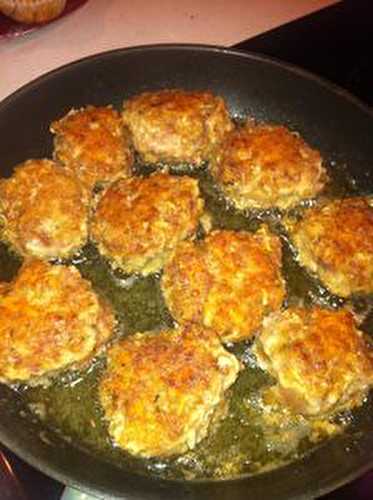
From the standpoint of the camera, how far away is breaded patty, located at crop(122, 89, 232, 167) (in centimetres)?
243

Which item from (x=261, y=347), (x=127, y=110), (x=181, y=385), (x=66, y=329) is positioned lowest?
(x=261, y=347)

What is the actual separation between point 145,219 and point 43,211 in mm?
346

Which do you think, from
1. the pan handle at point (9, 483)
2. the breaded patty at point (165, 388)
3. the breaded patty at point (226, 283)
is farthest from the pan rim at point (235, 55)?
the pan handle at point (9, 483)

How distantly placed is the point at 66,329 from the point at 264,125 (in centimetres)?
115

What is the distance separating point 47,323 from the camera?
1.98 metres

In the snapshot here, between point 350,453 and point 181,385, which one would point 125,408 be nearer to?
point 181,385

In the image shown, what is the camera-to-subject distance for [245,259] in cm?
215

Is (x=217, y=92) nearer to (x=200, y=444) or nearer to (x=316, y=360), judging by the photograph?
(x=316, y=360)

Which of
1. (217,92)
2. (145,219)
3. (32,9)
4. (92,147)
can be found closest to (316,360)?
(145,219)

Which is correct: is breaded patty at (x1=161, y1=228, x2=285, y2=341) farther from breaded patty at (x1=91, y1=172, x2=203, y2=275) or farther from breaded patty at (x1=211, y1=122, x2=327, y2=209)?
breaded patty at (x1=211, y1=122, x2=327, y2=209)

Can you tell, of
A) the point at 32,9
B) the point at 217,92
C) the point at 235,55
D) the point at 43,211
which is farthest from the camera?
the point at 32,9

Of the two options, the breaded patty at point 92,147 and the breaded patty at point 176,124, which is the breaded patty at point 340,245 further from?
the breaded patty at point 92,147

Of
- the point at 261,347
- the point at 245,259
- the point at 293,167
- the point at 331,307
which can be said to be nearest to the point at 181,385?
the point at 261,347

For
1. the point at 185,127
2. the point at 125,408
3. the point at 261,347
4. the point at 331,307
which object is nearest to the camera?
the point at 125,408
